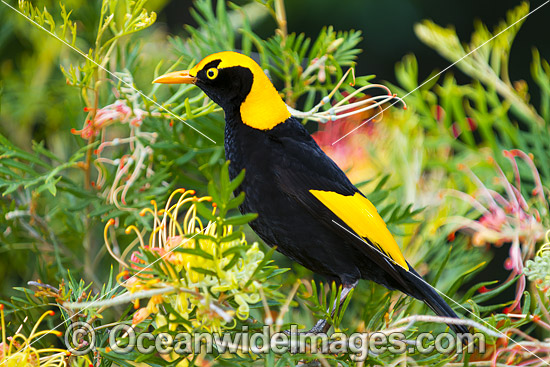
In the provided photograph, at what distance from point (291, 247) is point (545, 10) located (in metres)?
0.92

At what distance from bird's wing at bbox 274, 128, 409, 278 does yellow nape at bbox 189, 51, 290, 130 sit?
2 centimetres

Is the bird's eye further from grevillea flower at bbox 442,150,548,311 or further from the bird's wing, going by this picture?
grevillea flower at bbox 442,150,548,311

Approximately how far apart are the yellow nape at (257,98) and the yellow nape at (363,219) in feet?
0.22

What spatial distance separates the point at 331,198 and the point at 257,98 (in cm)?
10

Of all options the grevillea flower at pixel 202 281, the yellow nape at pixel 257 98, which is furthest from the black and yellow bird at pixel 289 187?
the grevillea flower at pixel 202 281

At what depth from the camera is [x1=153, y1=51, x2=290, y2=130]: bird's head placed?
0.46 m

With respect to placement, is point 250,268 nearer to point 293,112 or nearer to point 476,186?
point 293,112

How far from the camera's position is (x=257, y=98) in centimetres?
47

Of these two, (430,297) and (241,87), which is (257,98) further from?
(430,297)

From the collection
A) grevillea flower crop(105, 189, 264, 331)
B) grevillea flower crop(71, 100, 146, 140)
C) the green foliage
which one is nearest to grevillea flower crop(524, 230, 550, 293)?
the green foliage

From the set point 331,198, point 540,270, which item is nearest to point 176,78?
point 331,198

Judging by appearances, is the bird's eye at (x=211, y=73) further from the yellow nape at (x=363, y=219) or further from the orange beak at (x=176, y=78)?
the yellow nape at (x=363, y=219)

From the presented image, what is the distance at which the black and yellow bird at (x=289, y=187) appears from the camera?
45 cm

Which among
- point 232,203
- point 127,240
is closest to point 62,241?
point 127,240
